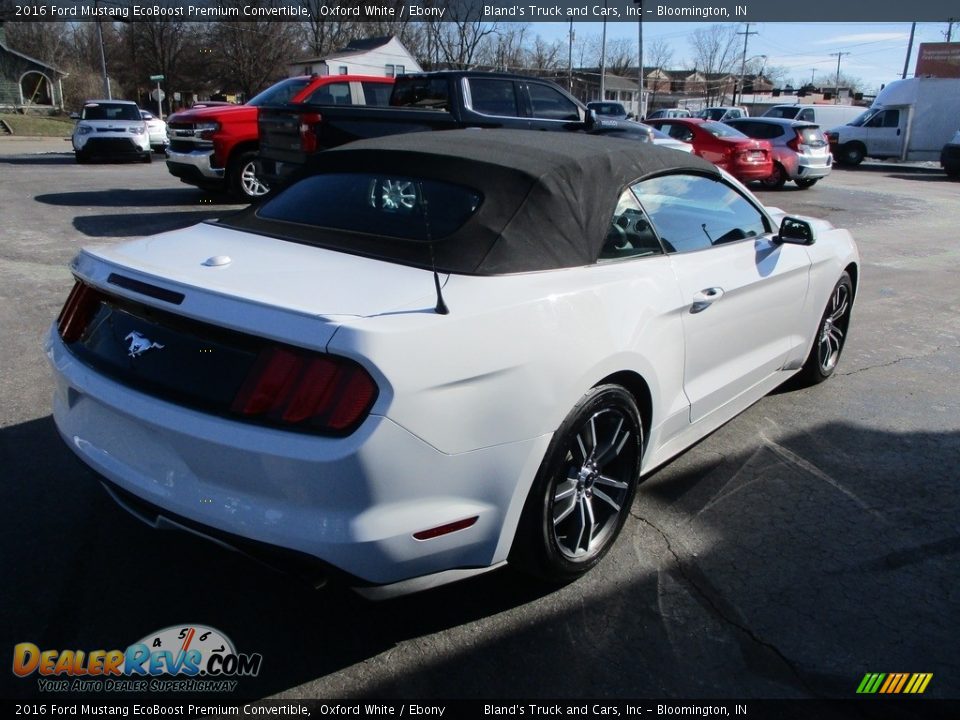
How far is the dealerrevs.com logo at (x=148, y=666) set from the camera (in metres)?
2.41

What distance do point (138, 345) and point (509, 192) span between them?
1408 mm

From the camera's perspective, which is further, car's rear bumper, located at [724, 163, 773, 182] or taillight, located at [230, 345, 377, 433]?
car's rear bumper, located at [724, 163, 773, 182]

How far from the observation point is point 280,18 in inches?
1969

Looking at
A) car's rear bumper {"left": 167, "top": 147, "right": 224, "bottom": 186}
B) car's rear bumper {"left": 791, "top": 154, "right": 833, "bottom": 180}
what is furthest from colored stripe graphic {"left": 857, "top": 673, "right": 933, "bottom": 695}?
car's rear bumper {"left": 791, "top": 154, "right": 833, "bottom": 180}

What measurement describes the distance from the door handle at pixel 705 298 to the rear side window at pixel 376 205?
104 centimetres

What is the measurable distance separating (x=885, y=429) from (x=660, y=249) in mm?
2100

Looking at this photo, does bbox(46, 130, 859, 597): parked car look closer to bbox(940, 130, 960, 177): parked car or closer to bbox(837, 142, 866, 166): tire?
bbox(940, 130, 960, 177): parked car

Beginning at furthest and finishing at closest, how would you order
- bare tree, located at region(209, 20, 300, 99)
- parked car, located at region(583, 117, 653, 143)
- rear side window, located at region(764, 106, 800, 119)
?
1. bare tree, located at region(209, 20, 300, 99)
2. rear side window, located at region(764, 106, 800, 119)
3. parked car, located at region(583, 117, 653, 143)

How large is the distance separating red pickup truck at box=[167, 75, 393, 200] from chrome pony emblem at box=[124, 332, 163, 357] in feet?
29.5

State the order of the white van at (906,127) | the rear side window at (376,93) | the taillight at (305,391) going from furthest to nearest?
the white van at (906,127) < the rear side window at (376,93) < the taillight at (305,391)

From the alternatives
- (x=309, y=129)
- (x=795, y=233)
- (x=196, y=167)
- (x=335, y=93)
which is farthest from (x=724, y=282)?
(x=335, y=93)

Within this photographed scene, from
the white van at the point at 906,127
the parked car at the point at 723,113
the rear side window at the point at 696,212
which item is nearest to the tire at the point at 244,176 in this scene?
the rear side window at the point at 696,212

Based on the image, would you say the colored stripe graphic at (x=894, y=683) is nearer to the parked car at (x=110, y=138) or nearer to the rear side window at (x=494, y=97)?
the rear side window at (x=494, y=97)

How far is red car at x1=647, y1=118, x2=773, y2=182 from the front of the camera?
55.2ft
